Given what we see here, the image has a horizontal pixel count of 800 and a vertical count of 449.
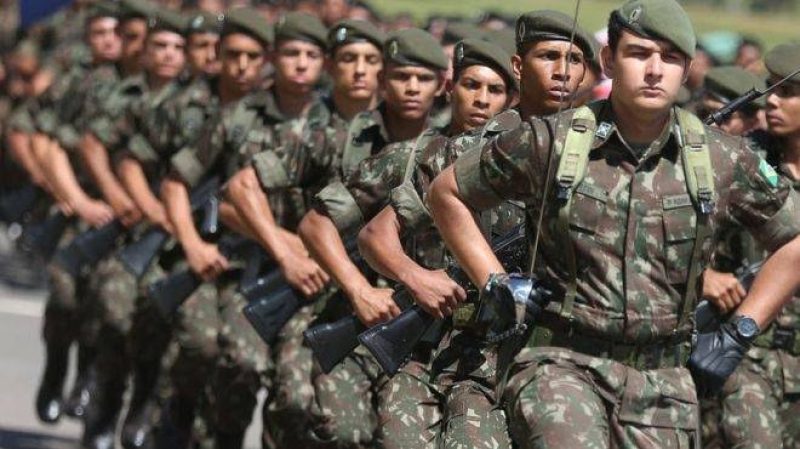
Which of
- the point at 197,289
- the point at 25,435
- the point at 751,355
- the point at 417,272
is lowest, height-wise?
the point at 25,435

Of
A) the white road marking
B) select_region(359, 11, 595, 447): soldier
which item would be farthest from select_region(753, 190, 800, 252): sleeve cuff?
the white road marking

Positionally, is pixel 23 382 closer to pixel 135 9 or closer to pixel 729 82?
pixel 135 9

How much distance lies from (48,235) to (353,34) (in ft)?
11.4

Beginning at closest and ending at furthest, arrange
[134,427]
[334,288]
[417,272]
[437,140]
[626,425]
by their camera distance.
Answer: [626,425], [417,272], [437,140], [334,288], [134,427]

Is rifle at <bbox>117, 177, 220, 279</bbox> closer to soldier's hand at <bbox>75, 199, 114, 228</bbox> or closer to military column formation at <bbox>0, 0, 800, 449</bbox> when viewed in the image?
military column formation at <bbox>0, 0, 800, 449</bbox>

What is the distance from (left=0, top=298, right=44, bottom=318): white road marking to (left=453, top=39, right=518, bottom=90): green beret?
9.82 m

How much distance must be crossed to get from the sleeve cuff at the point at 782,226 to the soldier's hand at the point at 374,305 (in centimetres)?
154

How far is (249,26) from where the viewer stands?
11906mm

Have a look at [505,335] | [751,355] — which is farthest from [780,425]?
[505,335]

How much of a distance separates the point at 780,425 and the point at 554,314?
2787mm

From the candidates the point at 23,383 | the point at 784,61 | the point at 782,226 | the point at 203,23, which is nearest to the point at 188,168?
the point at 203,23

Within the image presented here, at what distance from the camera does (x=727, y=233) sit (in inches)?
375

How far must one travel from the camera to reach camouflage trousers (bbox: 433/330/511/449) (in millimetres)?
7730

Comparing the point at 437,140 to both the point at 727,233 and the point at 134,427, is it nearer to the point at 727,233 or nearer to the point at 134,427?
the point at 727,233
